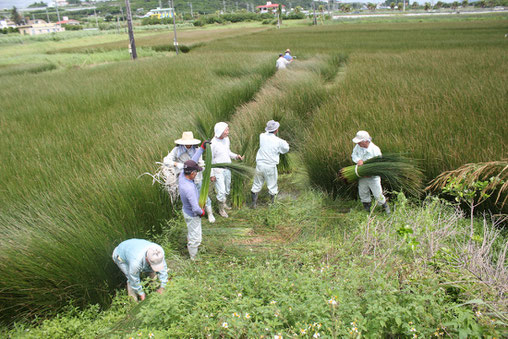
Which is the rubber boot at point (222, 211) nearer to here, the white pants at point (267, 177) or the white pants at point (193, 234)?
the white pants at point (267, 177)

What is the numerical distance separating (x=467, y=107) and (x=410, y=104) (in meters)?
0.96

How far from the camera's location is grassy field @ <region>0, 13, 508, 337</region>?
2.64m

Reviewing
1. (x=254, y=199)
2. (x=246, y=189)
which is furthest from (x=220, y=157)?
(x=246, y=189)

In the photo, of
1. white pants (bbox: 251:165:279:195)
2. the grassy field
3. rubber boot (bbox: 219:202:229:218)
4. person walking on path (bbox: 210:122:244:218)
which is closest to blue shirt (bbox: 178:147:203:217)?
the grassy field

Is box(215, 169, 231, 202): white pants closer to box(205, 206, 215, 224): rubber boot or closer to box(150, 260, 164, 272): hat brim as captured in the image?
box(205, 206, 215, 224): rubber boot

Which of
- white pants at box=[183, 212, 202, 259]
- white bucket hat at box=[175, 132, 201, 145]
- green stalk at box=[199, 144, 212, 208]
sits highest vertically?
white bucket hat at box=[175, 132, 201, 145]

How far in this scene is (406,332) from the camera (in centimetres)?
229

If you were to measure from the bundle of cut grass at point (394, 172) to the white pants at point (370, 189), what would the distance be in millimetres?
81

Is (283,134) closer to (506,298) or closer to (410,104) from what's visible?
(410,104)

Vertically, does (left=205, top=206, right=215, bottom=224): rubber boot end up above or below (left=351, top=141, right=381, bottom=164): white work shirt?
below

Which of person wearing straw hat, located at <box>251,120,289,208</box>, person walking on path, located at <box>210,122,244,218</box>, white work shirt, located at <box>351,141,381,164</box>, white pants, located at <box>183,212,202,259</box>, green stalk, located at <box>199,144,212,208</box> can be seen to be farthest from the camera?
person wearing straw hat, located at <box>251,120,289,208</box>

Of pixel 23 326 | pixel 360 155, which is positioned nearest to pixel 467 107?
pixel 360 155

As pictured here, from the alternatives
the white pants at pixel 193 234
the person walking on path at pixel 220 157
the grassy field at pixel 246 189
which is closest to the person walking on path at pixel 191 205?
the white pants at pixel 193 234

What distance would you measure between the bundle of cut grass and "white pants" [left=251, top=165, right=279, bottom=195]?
1.00m
